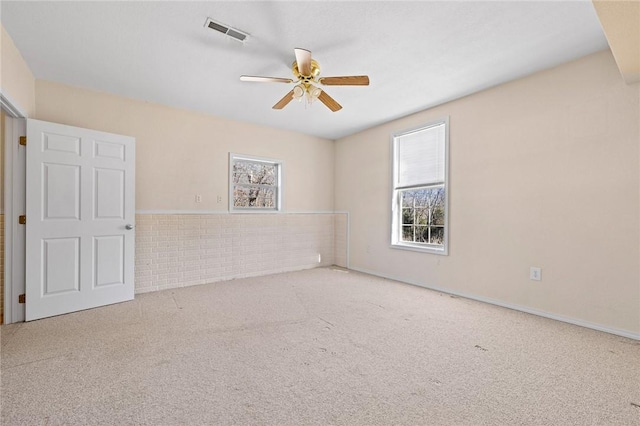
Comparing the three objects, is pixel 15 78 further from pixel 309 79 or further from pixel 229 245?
pixel 229 245

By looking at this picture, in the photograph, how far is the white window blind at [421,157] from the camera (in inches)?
165

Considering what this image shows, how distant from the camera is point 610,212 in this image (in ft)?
8.83

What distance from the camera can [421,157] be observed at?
14.5 ft

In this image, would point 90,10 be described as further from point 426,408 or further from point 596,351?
point 596,351

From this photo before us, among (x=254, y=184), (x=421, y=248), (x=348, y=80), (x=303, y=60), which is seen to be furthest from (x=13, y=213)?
(x=421, y=248)

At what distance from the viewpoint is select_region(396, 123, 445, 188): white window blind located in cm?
418

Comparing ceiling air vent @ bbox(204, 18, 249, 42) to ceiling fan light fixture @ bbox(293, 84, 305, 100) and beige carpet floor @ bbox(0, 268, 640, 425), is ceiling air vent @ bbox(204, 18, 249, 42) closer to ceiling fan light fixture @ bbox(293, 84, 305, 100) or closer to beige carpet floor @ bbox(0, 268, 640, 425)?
ceiling fan light fixture @ bbox(293, 84, 305, 100)

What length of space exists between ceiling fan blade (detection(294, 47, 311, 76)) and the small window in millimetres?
2484

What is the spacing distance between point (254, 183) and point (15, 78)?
3.00 meters

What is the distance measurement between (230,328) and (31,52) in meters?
3.17

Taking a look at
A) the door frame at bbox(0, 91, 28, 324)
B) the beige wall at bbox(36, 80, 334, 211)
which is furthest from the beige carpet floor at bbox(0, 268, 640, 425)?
the beige wall at bbox(36, 80, 334, 211)

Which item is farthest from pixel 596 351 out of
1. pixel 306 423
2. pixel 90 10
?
pixel 90 10

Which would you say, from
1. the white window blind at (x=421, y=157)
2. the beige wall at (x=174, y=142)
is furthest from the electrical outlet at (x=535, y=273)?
the beige wall at (x=174, y=142)

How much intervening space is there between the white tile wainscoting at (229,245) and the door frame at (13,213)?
1.12 m
